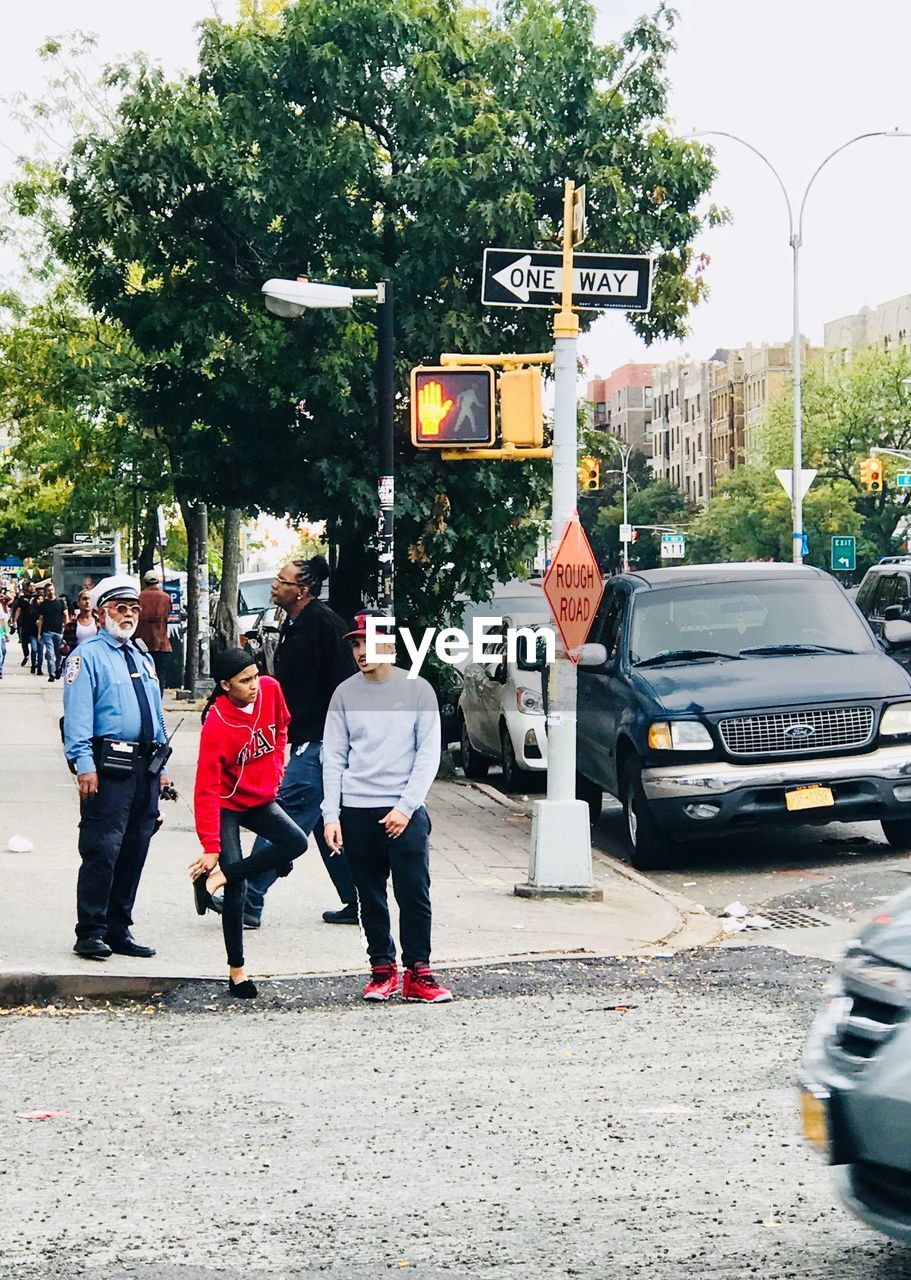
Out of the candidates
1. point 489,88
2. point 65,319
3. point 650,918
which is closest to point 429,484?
point 489,88

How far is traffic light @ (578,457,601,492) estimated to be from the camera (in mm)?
19141

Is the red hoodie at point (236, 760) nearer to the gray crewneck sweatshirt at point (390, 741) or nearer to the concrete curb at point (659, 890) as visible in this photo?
the gray crewneck sweatshirt at point (390, 741)

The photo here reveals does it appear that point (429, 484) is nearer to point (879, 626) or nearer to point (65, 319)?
point (879, 626)

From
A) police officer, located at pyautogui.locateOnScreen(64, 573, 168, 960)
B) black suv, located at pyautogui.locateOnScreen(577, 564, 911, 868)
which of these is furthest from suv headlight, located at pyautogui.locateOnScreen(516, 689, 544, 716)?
police officer, located at pyautogui.locateOnScreen(64, 573, 168, 960)

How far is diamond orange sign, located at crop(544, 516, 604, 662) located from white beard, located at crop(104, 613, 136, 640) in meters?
2.86

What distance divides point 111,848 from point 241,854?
2.97 ft

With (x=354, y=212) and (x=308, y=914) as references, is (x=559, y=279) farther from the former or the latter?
(x=354, y=212)

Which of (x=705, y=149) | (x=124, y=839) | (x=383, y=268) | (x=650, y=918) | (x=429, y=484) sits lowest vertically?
(x=650, y=918)

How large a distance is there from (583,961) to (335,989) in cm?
136

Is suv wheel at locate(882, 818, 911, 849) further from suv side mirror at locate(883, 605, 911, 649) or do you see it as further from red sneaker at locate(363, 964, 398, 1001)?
red sneaker at locate(363, 964, 398, 1001)

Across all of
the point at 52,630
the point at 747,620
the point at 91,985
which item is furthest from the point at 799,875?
the point at 52,630

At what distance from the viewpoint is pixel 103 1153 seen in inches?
233

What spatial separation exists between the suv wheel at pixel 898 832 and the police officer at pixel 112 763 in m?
5.86

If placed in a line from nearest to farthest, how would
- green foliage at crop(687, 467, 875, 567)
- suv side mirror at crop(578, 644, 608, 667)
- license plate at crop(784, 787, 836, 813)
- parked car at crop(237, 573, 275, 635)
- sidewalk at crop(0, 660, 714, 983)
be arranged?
sidewalk at crop(0, 660, 714, 983) < license plate at crop(784, 787, 836, 813) < suv side mirror at crop(578, 644, 608, 667) < parked car at crop(237, 573, 275, 635) < green foliage at crop(687, 467, 875, 567)
